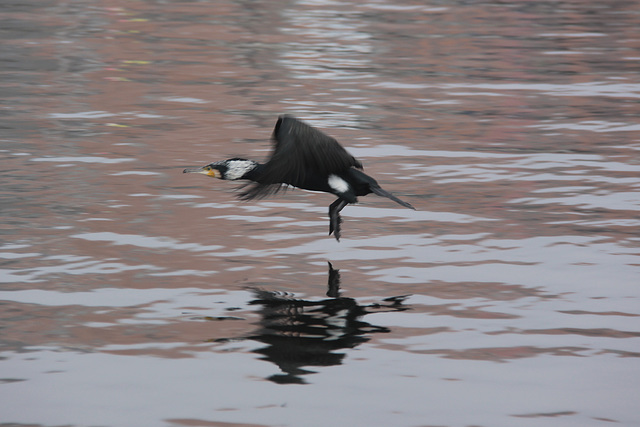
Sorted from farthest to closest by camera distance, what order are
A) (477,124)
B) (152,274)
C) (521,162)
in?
(477,124) < (521,162) < (152,274)

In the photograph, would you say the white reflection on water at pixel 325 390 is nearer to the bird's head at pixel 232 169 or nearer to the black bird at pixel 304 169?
the black bird at pixel 304 169

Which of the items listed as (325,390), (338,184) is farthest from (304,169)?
(325,390)

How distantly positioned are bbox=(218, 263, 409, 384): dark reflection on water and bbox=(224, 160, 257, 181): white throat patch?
1098 millimetres

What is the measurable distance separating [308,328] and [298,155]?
1.37m

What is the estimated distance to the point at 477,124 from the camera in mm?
12391

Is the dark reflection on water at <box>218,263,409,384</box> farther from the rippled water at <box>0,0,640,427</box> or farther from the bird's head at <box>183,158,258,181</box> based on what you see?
the bird's head at <box>183,158,258,181</box>

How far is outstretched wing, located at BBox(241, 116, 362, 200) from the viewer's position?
23.9 feet

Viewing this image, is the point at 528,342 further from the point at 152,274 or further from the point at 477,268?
the point at 152,274

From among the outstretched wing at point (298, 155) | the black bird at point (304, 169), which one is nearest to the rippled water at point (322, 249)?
the black bird at point (304, 169)

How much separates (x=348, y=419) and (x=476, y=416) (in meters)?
0.60

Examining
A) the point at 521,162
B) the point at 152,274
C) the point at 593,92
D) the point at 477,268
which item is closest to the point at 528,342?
the point at 477,268

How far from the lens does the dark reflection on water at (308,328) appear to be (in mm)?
5969

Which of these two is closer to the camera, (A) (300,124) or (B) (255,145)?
(A) (300,124)

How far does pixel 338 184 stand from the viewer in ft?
25.7
